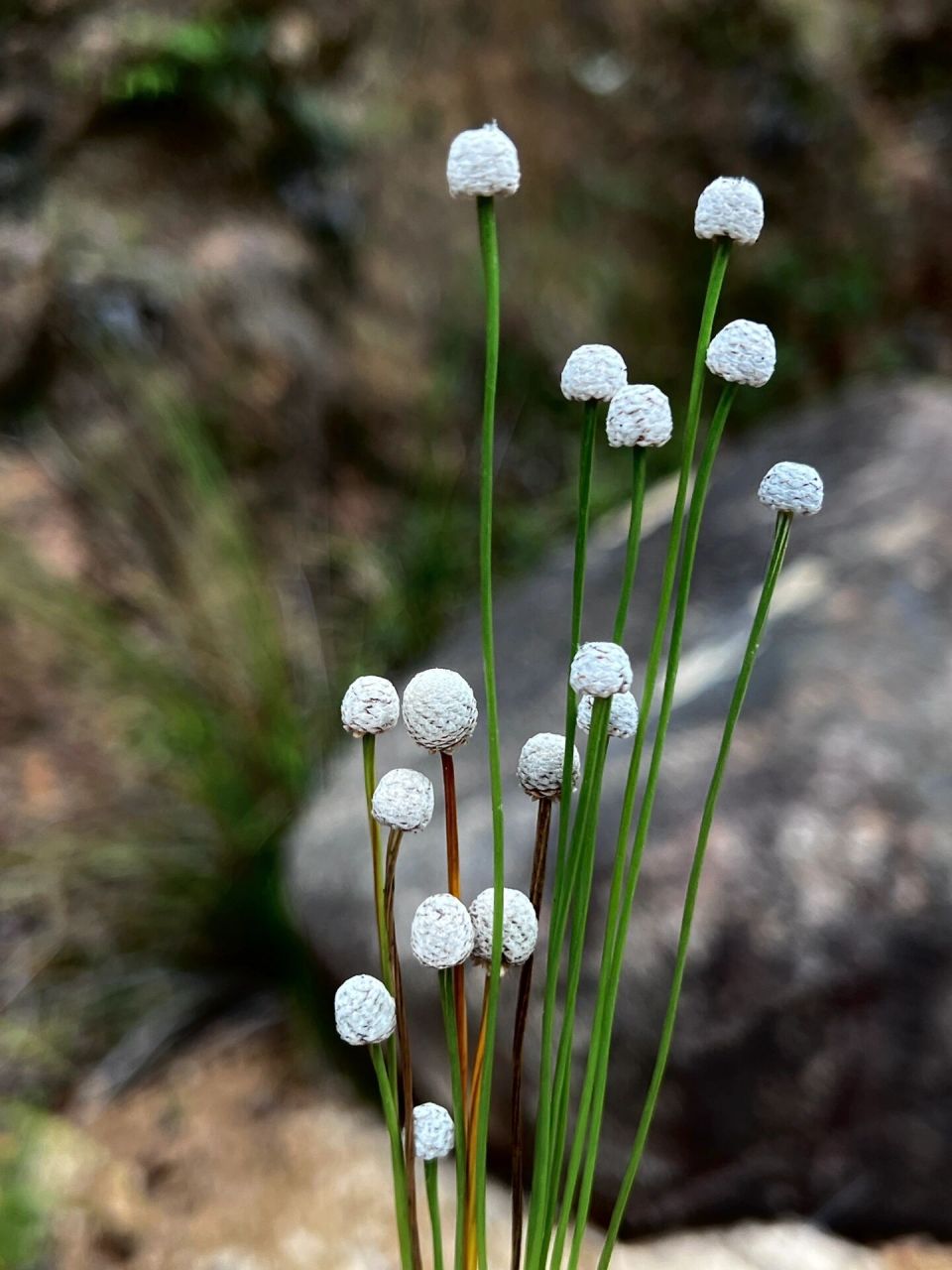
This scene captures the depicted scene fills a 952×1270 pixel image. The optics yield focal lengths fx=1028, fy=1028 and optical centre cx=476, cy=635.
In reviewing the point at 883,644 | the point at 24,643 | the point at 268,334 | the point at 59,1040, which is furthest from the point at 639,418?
the point at 268,334

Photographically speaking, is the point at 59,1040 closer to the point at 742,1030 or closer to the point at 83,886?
the point at 83,886

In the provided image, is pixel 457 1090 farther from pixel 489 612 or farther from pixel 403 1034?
pixel 489 612

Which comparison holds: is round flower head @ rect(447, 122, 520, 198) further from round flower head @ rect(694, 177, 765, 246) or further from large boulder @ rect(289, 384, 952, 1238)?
large boulder @ rect(289, 384, 952, 1238)

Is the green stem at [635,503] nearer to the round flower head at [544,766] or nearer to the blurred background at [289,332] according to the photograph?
the round flower head at [544,766]

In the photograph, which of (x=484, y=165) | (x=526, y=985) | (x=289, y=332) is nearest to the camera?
(x=484, y=165)

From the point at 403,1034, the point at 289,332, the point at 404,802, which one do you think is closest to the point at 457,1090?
the point at 403,1034

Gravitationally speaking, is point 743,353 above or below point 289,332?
below

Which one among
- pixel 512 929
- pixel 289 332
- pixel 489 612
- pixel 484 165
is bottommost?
pixel 512 929
